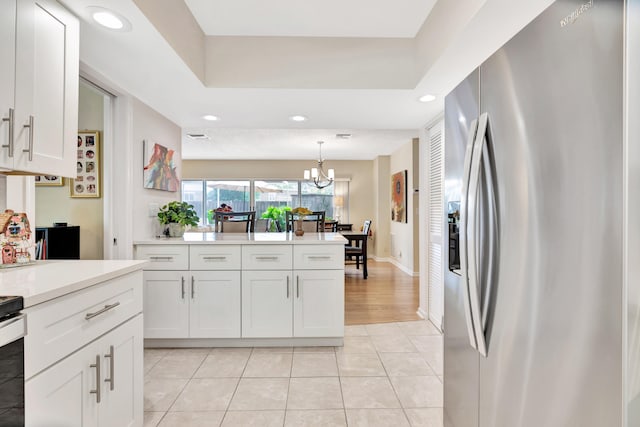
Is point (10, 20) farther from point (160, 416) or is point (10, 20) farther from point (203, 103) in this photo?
point (160, 416)

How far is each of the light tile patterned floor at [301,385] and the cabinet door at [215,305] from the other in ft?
0.57

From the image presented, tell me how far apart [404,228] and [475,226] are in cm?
537

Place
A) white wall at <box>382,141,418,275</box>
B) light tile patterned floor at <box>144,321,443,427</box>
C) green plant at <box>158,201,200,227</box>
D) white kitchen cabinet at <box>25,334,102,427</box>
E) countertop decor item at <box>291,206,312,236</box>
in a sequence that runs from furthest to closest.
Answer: white wall at <box>382,141,418,275</box> < countertop decor item at <box>291,206,312,236</box> < green plant at <box>158,201,200,227</box> < light tile patterned floor at <box>144,321,443,427</box> < white kitchen cabinet at <box>25,334,102,427</box>

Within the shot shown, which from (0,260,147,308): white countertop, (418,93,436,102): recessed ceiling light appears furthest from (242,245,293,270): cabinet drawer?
(418,93,436,102): recessed ceiling light

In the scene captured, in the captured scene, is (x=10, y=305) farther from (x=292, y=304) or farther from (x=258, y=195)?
(x=258, y=195)

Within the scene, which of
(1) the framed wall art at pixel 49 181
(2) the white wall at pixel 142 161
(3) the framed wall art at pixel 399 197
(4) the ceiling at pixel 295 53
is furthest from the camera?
(3) the framed wall art at pixel 399 197

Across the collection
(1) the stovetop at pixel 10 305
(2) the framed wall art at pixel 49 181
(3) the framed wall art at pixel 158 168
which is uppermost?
(3) the framed wall art at pixel 158 168

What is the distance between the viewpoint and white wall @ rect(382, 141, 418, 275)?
5906 mm

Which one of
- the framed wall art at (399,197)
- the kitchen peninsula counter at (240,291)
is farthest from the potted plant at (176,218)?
the framed wall art at (399,197)

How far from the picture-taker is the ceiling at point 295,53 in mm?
1752

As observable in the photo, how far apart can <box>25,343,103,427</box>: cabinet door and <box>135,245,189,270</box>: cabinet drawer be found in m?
1.50

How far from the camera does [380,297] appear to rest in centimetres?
443

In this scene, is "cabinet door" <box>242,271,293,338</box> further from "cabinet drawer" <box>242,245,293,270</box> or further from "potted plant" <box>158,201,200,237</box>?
"potted plant" <box>158,201,200,237</box>

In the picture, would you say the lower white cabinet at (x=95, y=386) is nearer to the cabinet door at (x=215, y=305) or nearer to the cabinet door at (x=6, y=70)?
the cabinet door at (x=6, y=70)
